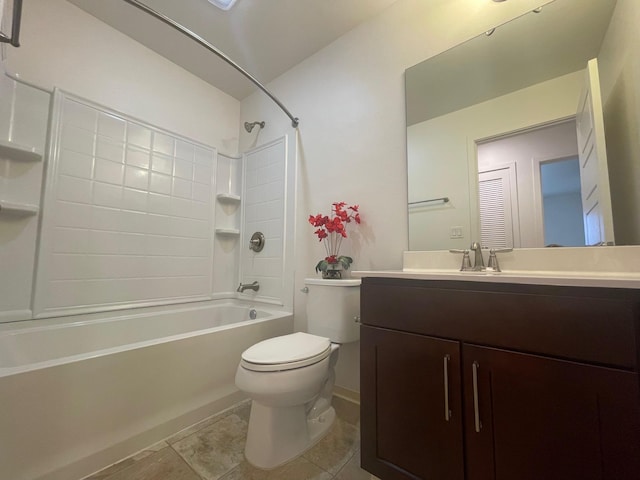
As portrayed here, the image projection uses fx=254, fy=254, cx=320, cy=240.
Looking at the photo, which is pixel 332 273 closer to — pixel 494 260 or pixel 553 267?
pixel 494 260

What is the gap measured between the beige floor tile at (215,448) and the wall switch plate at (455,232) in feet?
4.72

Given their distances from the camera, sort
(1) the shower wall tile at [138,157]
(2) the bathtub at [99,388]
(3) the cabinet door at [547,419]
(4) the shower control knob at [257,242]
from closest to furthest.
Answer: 1. (3) the cabinet door at [547,419]
2. (2) the bathtub at [99,388]
3. (1) the shower wall tile at [138,157]
4. (4) the shower control knob at [257,242]

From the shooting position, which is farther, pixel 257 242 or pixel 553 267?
pixel 257 242

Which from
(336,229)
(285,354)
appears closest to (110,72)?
(336,229)

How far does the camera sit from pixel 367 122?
1.68 m

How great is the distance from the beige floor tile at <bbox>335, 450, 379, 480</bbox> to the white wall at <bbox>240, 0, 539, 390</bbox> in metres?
0.49

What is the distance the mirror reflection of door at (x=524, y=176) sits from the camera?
108 centimetres

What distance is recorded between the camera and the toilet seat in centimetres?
103

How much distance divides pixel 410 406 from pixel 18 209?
2147 millimetres

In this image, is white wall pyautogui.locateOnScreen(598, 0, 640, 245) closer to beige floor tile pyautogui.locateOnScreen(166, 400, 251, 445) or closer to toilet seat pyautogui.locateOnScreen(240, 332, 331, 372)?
toilet seat pyautogui.locateOnScreen(240, 332, 331, 372)

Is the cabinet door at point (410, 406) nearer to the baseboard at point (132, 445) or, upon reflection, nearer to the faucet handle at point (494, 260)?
the faucet handle at point (494, 260)

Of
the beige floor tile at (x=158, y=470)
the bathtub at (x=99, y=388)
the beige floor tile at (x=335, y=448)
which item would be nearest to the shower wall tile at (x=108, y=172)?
the bathtub at (x=99, y=388)

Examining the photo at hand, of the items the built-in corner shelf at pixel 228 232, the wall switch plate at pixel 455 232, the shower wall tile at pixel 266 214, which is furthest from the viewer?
the built-in corner shelf at pixel 228 232

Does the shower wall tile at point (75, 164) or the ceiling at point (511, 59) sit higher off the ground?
the ceiling at point (511, 59)
